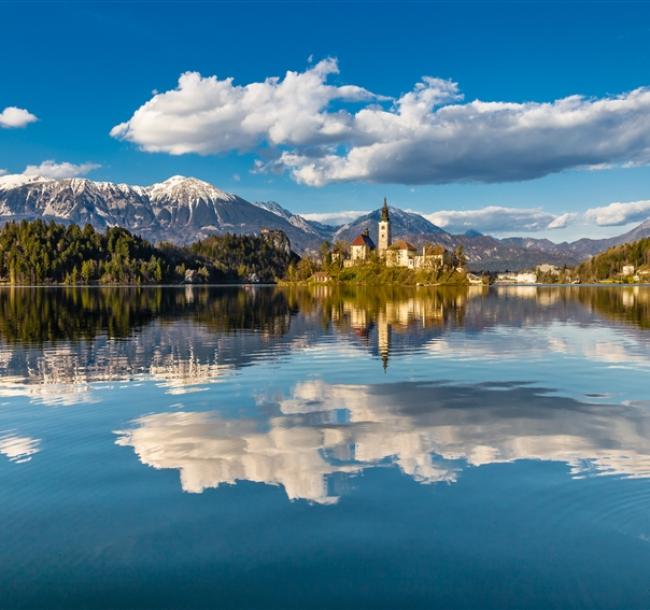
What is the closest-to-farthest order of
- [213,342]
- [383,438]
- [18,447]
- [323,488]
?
[323,488], [18,447], [383,438], [213,342]

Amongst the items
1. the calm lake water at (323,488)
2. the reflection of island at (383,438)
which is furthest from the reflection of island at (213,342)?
the reflection of island at (383,438)

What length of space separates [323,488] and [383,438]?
5258 millimetres

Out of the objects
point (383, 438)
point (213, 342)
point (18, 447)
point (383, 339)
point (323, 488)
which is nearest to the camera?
point (323, 488)

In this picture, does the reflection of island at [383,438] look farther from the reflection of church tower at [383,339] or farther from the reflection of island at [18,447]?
the reflection of church tower at [383,339]

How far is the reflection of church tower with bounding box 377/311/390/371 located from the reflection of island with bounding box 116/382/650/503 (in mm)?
11520

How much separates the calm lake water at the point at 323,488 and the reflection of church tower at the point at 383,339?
23.4ft

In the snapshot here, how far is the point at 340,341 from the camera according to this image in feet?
167

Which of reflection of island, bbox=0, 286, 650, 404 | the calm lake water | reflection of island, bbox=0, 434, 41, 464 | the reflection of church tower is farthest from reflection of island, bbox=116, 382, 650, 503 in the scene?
the reflection of church tower

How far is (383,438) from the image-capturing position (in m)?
20.0

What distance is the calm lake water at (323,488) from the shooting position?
10.6m

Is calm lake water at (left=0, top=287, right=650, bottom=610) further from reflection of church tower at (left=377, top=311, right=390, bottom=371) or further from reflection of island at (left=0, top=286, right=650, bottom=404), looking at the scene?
reflection of church tower at (left=377, top=311, right=390, bottom=371)

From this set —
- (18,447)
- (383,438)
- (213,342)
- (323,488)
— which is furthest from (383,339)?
(323,488)

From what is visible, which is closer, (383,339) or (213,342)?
(213,342)

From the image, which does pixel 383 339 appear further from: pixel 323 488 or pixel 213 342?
pixel 323 488
